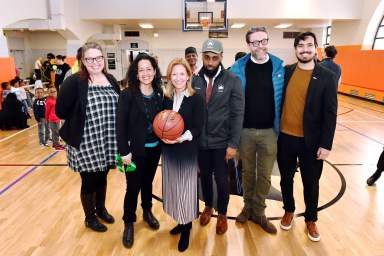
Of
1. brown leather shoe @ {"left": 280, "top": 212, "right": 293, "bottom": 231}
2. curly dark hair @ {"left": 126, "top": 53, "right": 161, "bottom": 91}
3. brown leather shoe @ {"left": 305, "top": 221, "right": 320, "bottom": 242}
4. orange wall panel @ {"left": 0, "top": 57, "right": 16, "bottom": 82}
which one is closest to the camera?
curly dark hair @ {"left": 126, "top": 53, "right": 161, "bottom": 91}

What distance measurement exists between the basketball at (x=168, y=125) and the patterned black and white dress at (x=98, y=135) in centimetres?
45

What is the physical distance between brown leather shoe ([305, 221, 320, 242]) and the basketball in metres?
1.49

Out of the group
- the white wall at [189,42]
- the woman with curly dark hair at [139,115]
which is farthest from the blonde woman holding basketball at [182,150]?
the white wall at [189,42]

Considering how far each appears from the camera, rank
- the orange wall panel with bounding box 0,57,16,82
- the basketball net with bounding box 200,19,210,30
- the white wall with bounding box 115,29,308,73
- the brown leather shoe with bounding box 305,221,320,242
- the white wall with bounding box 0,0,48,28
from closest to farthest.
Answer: the brown leather shoe with bounding box 305,221,320,242 → the white wall with bounding box 0,0,48,28 → the orange wall panel with bounding box 0,57,16,82 → the basketball net with bounding box 200,19,210,30 → the white wall with bounding box 115,29,308,73

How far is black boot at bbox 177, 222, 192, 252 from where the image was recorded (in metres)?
2.55

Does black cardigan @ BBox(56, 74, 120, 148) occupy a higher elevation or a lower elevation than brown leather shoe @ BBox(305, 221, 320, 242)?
higher

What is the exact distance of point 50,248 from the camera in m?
2.61

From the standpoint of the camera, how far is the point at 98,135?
253 centimetres

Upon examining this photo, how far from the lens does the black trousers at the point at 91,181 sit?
105 inches

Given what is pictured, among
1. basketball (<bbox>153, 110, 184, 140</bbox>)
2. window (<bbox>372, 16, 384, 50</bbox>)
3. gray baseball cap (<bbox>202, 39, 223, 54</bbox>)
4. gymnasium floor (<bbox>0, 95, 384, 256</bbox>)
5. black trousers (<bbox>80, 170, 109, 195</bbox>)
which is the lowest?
gymnasium floor (<bbox>0, 95, 384, 256</bbox>)

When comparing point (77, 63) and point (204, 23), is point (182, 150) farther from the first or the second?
point (204, 23)

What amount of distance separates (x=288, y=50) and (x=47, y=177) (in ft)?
49.9

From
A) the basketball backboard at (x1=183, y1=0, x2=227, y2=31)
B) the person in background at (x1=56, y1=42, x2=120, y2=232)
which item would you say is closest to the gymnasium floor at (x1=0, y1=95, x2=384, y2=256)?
the person in background at (x1=56, y1=42, x2=120, y2=232)

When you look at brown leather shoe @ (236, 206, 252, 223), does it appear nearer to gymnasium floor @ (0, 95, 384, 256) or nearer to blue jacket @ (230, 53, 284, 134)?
gymnasium floor @ (0, 95, 384, 256)
